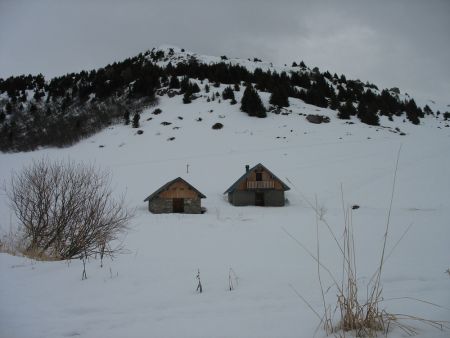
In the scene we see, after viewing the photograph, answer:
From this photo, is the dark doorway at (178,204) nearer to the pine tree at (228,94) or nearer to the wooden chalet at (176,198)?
the wooden chalet at (176,198)

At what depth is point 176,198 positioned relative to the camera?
24438 mm

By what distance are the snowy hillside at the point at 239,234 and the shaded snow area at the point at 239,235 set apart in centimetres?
4

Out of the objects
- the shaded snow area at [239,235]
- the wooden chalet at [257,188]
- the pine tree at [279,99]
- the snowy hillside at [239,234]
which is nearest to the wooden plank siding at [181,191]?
the snowy hillside at [239,234]

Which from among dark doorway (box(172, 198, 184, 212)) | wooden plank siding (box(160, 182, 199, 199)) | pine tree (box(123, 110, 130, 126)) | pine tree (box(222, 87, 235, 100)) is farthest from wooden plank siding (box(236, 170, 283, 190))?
pine tree (box(123, 110, 130, 126))

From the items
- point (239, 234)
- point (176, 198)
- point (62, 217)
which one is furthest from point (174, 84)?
point (62, 217)

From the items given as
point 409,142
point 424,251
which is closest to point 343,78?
point 409,142

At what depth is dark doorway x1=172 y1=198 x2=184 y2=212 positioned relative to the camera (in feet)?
81.3

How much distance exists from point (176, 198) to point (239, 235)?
12.1 meters

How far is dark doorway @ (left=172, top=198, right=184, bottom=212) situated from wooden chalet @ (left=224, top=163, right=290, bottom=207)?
4.55 meters

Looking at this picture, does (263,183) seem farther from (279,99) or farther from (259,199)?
(279,99)

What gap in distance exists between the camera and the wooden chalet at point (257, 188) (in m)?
Answer: 26.9

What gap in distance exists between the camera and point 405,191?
25938mm

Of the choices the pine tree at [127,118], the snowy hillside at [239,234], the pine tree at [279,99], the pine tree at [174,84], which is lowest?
the snowy hillside at [239,234]

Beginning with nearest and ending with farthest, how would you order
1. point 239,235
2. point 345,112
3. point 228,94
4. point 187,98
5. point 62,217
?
point 62,217
point 239,235
point 345,112
point 187,98
point 228,94
